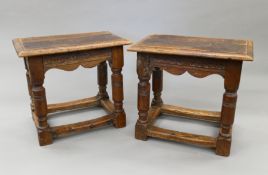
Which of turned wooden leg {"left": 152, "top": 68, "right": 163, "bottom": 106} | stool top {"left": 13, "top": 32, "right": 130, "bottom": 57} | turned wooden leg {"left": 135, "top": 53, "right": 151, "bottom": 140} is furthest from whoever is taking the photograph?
turned wooden leg {"left": 152, "top": 68, "right": 163, "bottom": 106}

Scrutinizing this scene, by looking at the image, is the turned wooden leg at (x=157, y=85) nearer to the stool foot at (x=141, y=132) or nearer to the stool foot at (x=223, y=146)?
the stool foot at (x=141, y=132)

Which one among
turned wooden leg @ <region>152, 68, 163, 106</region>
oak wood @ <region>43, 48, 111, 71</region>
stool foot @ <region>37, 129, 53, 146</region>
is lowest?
stool foot @ <region>37, 129, 53, 146</region>

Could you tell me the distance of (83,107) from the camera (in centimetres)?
296

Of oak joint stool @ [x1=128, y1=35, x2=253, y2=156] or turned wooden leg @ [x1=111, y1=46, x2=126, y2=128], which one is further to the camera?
turned wooden leg @ [x1=111, y1=46, x2=126, y2=128]

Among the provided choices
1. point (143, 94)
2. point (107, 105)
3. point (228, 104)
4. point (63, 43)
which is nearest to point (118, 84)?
→ point (143, 94)

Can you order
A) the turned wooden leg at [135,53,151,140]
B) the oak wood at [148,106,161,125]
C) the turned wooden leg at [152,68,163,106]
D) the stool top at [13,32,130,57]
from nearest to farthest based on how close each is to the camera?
the stool top at [13,32,130,57] < the turned wooden leg at [135,53,151,140] < the oak wood at [148,106,161,125] < the turned wooden leg at [152,68,163,106]

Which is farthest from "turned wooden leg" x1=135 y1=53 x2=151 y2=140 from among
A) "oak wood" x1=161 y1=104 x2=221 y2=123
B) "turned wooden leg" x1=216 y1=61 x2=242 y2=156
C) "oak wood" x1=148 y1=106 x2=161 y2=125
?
"turned wooden leg" x1=216 y1=61 x2=242 y2=156

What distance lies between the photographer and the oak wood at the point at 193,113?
2.65 metres

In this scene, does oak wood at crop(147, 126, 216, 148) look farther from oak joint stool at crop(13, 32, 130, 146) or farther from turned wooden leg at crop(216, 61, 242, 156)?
oak joint stool at crop(13, 32, 130, 146)

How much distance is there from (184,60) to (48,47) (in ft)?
3.05

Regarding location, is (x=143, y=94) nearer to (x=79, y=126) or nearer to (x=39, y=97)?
(x=79, y=126)

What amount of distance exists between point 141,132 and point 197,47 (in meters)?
0.76

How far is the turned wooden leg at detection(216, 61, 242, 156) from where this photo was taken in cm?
202

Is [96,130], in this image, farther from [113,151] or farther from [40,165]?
[40,165]
